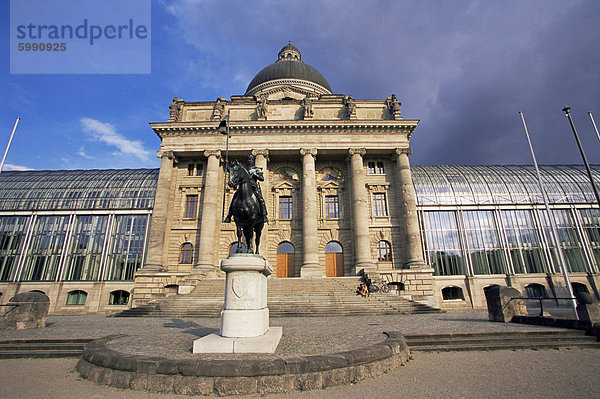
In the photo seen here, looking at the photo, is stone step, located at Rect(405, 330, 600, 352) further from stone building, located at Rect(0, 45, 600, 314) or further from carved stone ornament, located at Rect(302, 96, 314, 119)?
carved stone ornament, located at Rect(302, 96, 314, 119)

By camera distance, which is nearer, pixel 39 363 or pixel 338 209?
pixel 39 363

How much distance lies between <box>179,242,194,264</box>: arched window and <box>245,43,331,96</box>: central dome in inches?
1025

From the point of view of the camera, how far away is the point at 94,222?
31.0 metres

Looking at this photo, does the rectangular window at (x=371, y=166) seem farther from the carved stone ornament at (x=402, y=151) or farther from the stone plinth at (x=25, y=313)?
the stone plinth at (x=25, y=313)

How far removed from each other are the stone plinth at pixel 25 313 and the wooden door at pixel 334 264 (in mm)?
21447

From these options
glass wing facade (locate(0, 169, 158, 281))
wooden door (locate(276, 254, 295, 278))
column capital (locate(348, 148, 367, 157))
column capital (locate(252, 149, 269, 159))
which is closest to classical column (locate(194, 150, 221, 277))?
column capital (locate(252, 149, 269, 159))

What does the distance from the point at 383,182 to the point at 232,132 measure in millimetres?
16955

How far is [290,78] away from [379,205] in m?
24.3

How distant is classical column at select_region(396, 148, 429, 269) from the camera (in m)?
26.6

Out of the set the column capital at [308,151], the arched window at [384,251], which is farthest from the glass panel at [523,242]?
the column capital at [308,151]

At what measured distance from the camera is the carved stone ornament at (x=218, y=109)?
30.7 meters

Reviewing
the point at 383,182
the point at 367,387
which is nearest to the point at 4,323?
the point at 367,387

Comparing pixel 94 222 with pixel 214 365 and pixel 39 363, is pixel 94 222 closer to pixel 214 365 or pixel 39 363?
pixel 39 363

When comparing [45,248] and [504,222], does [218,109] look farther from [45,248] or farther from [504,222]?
[504,222]
